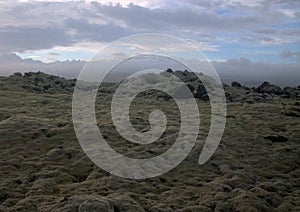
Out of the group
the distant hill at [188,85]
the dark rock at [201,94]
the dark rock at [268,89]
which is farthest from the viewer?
the dark rock at [268,89]

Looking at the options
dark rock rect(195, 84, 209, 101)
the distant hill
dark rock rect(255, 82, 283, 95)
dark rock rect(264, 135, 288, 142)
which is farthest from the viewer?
dark rock rect(255, 82, 283, 95)

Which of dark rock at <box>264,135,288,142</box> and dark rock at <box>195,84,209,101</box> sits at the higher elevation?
dark rock at <box>195,84,209,101</box>

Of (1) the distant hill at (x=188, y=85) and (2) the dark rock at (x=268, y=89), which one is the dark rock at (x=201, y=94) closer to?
(1) the distant hill at (x=188, y=85)

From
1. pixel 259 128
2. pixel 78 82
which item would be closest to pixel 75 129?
pixel 259 128

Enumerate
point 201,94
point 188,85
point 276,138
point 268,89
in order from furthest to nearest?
1. point 268,89
2. point 188,85
3. point 201,94
4. point 276,138

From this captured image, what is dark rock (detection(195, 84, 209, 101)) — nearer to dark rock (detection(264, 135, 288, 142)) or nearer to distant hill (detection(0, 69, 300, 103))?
distant hill (detection(0, 69, 300, 103))

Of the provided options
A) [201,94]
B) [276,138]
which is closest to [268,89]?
[201,94]

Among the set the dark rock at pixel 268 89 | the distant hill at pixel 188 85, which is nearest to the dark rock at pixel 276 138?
the distant hill at pixel 188 85

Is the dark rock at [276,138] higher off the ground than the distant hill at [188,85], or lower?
lower

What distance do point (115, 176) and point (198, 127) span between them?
15.9m

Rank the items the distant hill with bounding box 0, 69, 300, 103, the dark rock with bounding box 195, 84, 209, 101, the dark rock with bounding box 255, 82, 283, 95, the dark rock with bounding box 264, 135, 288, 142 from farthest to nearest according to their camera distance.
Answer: the dark rock with bounding box 255, 82, 283, 95 → the distant hill with bounding box 0, 69, 300, 103 → the dark rock with bounding box 195, 84, 209, 101 → the dark rock with bounding box 264, 135, 288, 142

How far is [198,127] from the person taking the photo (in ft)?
125

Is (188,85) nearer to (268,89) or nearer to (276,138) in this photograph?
(268,89)

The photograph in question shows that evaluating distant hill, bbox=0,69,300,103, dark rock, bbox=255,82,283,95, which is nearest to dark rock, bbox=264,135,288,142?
distant hill, bbox=0,69,300,103
